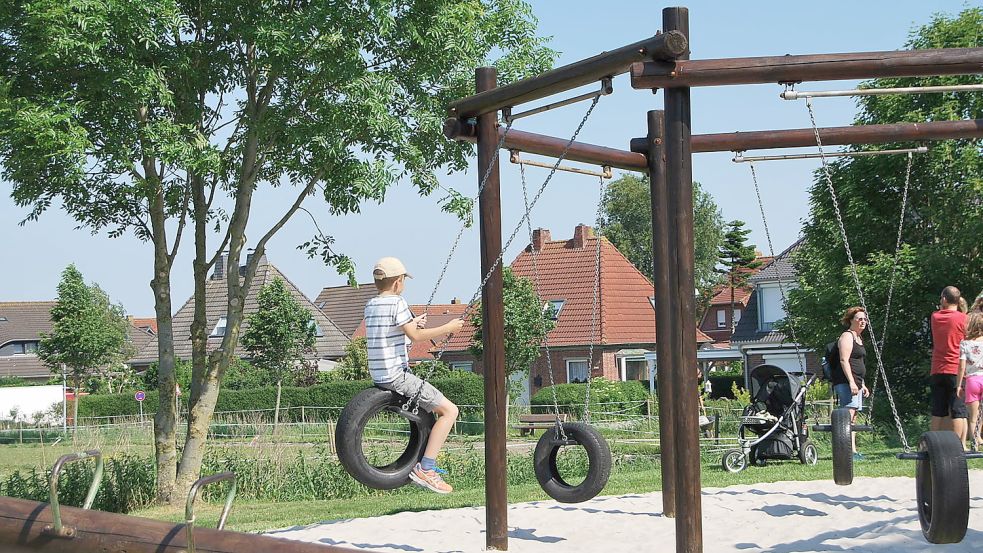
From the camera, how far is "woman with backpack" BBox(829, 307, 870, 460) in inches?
430

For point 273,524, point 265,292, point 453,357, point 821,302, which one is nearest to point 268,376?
point 265,292

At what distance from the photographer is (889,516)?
8484 mm

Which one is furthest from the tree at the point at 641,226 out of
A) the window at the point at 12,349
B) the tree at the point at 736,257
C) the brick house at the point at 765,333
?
the window at the point at 12,349

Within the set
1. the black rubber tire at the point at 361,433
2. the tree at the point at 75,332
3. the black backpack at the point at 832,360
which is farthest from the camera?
the tree at the point at 75,332

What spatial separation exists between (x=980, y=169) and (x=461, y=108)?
13721 mm

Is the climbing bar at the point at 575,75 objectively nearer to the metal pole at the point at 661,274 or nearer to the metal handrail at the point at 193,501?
the metal pole at the point at 661,274

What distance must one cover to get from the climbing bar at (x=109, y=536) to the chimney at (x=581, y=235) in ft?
134

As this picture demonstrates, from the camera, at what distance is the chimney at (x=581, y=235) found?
4616 centimetres

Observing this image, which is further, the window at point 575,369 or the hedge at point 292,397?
the window at point 575,369

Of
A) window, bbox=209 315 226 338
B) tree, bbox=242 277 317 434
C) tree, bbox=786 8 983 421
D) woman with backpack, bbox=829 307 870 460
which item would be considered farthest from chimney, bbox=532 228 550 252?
woman with backpack, bbox=829 307 870 460

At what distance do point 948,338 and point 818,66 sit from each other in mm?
4497

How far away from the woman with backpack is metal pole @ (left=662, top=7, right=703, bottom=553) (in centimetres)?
515

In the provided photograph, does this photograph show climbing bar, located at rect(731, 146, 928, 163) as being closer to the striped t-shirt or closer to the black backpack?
the striped t-shirt

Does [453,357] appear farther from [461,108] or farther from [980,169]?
[461,108]
